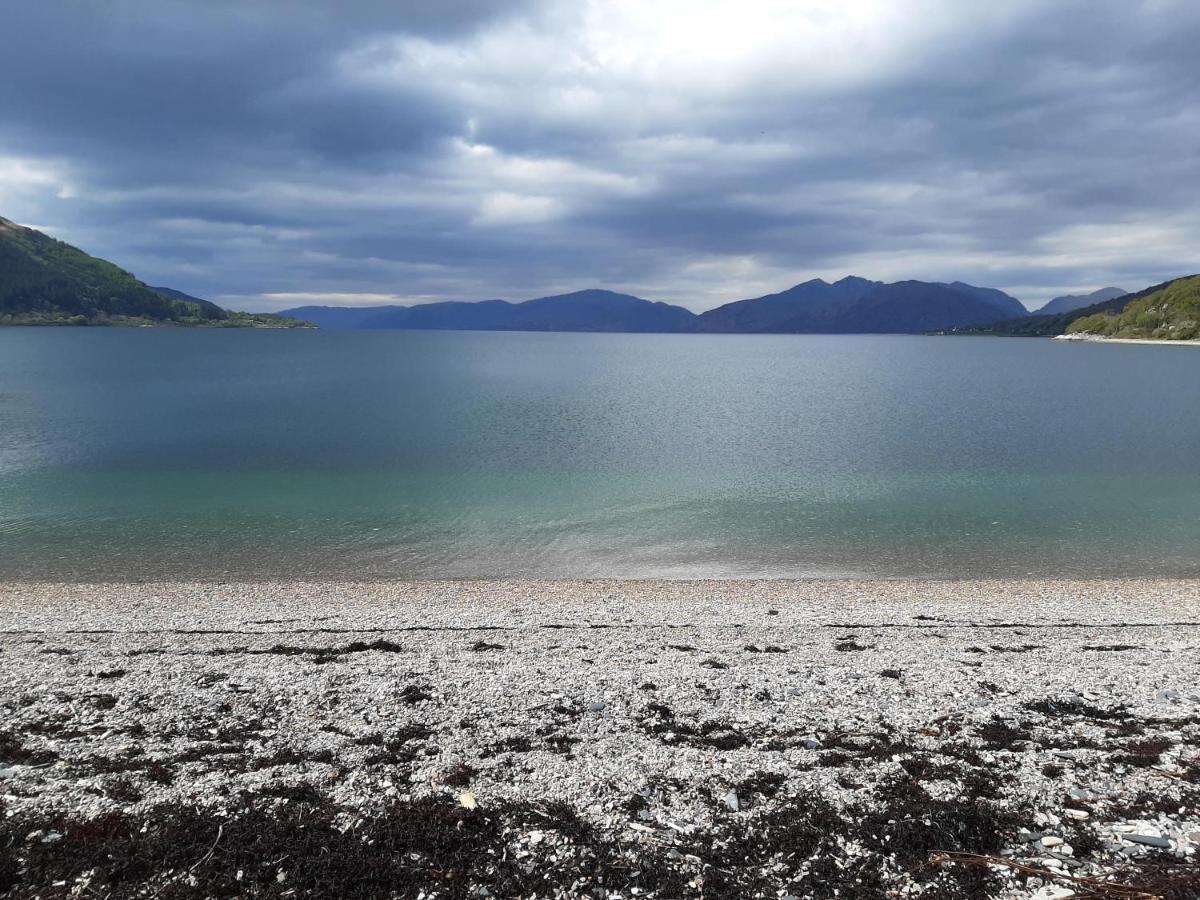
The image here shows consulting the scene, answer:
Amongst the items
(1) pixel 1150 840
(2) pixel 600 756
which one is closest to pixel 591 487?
(2) pixel 600 756

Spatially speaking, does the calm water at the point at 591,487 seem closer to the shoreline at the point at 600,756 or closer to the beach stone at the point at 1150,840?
the shoreline at the point at 600,756

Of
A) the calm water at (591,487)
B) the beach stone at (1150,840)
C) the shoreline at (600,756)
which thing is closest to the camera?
the shoreline at (600,756)

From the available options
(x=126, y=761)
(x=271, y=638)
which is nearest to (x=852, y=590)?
(x=271, y=638)

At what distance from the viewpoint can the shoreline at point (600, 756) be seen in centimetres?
761

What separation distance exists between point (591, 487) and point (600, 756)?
24.0 metres

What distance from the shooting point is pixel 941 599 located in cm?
1964

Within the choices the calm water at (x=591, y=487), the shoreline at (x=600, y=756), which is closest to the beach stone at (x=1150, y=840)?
the shoreline at (x=600, y=756)

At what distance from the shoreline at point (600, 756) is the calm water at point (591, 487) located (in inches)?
270

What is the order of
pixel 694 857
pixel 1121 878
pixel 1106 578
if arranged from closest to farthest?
pixel 1121 878, pixel 694 857, pixel 1106 578

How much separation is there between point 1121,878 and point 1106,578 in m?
18.3

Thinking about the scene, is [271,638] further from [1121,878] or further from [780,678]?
[1121,878]

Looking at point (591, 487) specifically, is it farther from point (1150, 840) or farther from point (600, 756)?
point (1150, 840)

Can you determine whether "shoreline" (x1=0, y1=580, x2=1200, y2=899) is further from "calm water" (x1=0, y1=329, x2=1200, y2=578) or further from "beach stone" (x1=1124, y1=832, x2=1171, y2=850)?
"calm water" (x1=0, y1=329, x2=1200, y2=578)

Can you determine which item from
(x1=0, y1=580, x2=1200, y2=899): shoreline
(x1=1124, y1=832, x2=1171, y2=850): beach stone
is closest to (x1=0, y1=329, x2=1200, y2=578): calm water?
(x1=0, y1=580, x2=1200, y2=899): shoreline
